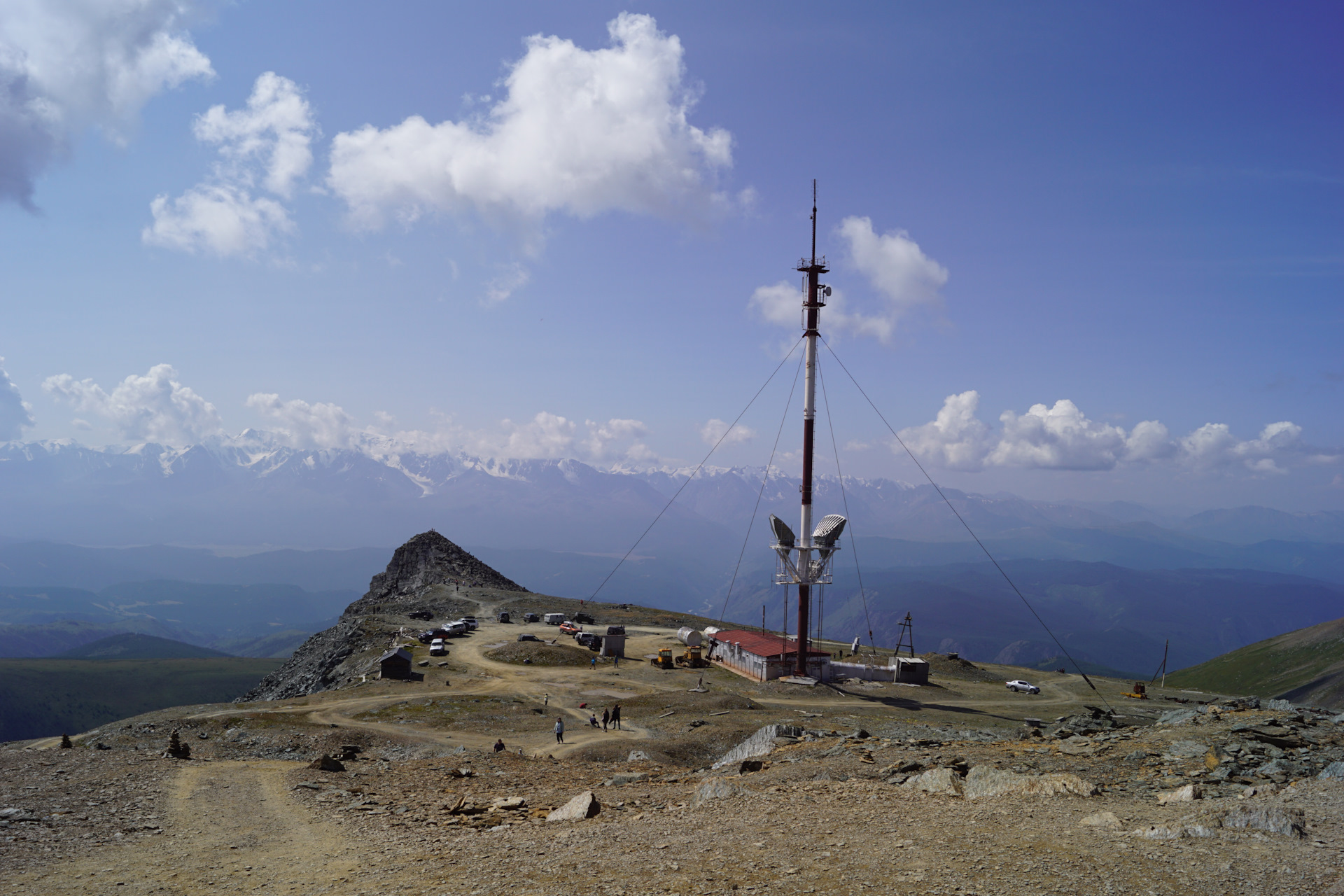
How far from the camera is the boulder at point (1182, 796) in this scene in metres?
21.4

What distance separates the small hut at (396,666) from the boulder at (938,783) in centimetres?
5780

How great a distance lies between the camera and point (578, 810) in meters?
23.7

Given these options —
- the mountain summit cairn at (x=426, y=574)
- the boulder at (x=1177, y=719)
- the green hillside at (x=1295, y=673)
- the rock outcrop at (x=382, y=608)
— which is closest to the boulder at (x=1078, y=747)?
the boulder at (x=1177, y=719)

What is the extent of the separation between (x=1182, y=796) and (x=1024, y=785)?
4.44m

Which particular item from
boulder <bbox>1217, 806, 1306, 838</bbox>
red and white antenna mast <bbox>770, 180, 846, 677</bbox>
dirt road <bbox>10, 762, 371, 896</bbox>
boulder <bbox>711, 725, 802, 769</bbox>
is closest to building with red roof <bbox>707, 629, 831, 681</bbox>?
red and white antenna mast <bbox>770, 180, 846, 677</bbox>

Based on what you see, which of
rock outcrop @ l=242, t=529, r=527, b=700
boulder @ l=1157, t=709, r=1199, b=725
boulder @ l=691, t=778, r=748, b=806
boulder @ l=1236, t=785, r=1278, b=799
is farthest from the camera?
rock outcrop @ l=242, t=529, r=527, b=700

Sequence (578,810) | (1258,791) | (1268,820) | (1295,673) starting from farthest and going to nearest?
(1295,673), (578,810), (1258,791), (1268,820)

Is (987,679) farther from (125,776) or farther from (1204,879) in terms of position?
(125,776)

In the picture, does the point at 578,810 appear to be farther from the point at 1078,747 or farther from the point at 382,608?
the point at 382,608

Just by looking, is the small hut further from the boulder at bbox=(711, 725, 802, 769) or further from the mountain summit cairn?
the mountain summit cairn

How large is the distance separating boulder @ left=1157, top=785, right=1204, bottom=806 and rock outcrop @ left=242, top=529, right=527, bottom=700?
2809 inches

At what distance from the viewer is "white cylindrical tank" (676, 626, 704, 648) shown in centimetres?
9088

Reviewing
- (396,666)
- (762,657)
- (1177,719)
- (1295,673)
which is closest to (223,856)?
(1177,719)

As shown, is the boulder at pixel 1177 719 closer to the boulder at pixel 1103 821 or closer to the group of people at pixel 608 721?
the boulder at pixel 1103 821
